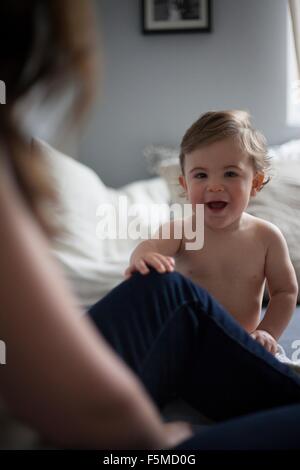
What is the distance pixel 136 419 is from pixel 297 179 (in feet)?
5.11

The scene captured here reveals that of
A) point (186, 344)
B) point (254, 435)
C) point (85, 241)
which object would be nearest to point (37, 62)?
point (254, 435)

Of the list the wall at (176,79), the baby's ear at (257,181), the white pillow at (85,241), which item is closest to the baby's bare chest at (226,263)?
the baby's ear at (257,181)

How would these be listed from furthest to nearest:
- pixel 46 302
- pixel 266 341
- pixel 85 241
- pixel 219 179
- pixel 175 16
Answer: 1. pixel 175 16
2. pixel 85 241
3. pixel 219 179
4. pixel 266 341
5. pixel 46 302

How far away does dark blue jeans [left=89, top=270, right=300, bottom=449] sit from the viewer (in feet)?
3.11

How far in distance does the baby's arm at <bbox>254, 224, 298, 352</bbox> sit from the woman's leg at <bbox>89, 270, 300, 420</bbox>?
0.41 m

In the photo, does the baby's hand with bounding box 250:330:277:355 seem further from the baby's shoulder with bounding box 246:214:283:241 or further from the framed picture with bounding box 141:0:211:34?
the framed picture with bounding box 141:0:211:34

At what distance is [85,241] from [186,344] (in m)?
1.00

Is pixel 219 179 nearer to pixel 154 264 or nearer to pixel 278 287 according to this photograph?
pixel 278 287

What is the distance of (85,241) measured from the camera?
195 centimetres

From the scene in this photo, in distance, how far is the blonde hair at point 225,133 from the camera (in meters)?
1.44

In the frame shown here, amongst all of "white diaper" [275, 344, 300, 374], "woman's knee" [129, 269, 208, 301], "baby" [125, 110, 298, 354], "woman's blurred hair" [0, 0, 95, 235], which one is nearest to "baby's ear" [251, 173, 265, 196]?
"baby" [125, 110, 298, 354]

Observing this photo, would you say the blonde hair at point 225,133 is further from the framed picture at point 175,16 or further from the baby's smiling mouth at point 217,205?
the framed picture at point 175,16

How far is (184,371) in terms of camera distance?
1.04 m

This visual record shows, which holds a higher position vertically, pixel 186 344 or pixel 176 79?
pixel 176 79
